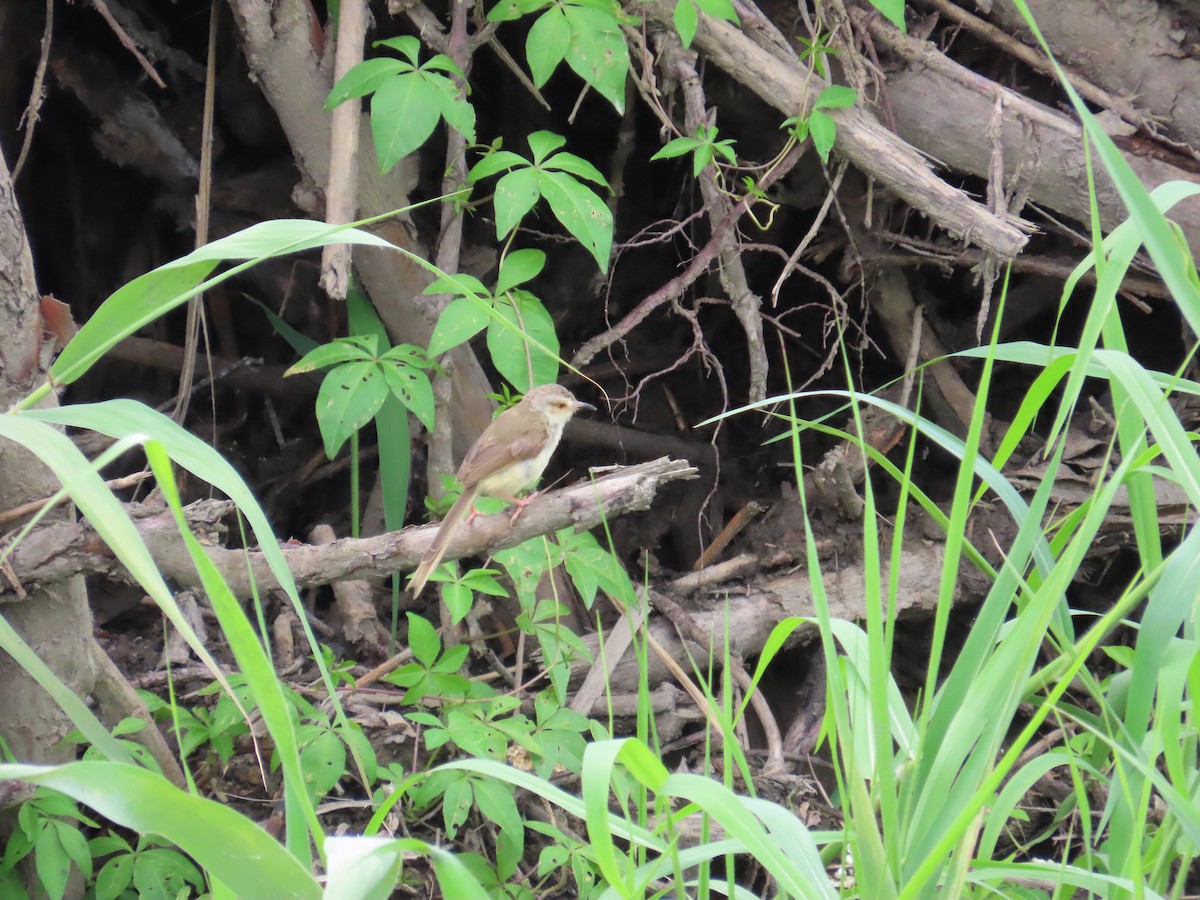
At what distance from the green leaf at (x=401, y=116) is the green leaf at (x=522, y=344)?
20.6 inches

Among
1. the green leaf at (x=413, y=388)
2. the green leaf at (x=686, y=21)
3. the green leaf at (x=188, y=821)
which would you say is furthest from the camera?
the green leaf at (x=413, y=388)

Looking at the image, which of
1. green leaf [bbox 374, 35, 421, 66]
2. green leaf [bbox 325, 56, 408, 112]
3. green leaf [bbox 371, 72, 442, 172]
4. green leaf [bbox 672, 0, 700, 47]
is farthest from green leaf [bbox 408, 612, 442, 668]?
green leaf [bbox 672, 0, 700, 47]

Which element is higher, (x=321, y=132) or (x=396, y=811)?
(x=321, y=132)

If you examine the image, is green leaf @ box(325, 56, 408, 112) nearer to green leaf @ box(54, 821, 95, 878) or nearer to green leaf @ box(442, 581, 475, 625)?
green leaf @ box(442, 581, 475, 625)

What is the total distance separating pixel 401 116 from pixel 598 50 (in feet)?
1.89

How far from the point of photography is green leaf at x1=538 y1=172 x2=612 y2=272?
302 cm

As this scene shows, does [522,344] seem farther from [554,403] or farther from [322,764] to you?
[322,764]

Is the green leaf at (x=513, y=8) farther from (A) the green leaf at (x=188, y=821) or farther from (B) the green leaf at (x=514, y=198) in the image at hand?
(A) the green leaf at (x=188, y=821)

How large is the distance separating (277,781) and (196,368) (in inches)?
77.9

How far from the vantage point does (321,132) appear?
3.63 metres

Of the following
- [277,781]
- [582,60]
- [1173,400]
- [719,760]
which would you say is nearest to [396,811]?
[277,781]

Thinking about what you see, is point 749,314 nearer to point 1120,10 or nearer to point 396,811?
point 1120,10

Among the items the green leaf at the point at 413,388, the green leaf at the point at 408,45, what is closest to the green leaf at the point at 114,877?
the green leaf at the point at 413,388

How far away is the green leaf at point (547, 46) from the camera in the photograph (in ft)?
9.68
